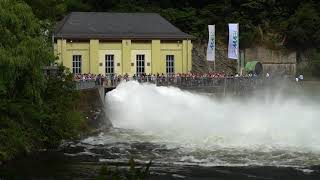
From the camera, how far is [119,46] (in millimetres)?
62250

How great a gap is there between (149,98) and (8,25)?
19.8 metres

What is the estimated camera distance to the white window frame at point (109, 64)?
6225 centimetres

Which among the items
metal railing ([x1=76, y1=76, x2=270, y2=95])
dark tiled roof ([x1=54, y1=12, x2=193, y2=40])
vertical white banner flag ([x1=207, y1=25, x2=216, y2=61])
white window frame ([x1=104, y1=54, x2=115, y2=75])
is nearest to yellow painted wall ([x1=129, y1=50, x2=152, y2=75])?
dark tiled roof ([x1=54, y1=12, x2=193, y2=40])

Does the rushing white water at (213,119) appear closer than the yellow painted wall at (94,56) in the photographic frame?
Yes

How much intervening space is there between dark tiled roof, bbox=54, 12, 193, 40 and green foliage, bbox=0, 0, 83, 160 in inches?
981

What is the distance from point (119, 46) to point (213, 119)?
19.5 metres

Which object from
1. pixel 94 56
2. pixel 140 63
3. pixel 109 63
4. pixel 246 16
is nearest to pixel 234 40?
pixel 140 63

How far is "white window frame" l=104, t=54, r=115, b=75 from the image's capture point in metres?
62.2

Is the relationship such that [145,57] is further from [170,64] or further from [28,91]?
[28,91]

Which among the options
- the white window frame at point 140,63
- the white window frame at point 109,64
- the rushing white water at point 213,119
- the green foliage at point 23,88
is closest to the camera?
the green foliage at point 23,88

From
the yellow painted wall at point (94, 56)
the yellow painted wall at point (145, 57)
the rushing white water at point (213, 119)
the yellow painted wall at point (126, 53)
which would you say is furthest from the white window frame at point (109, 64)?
the rushing white water at point (213, 119)

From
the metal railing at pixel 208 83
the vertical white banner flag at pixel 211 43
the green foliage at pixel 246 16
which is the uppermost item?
the green foliage at pixel 246 16

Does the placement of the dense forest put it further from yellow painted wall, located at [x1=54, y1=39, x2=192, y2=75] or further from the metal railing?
yellow painted wall, located at [x1=54, y1=39, x2=192, y2=75]

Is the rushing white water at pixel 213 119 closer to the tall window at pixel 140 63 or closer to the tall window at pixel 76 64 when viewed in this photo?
the tall window at pixel 140 63
